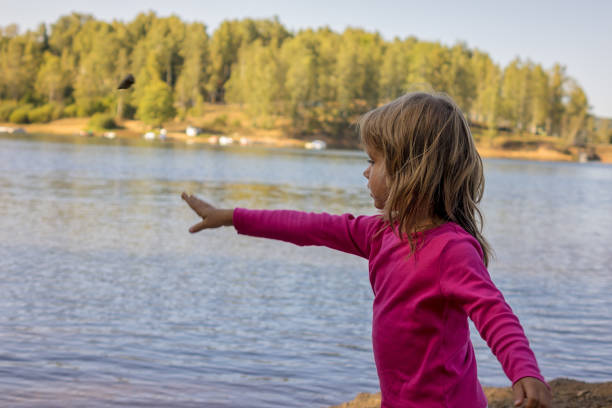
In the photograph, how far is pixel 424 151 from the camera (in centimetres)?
231

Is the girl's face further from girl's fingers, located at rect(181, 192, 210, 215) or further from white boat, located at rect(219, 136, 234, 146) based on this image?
white boat, located at rect(219, 136, 234, 146)

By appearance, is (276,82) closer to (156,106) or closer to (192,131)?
(192,131)

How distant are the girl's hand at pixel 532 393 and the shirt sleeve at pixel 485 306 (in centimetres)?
2

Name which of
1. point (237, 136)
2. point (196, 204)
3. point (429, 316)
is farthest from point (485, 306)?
point (237, 136)

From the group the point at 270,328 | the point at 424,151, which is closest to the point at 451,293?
the point at 424,151

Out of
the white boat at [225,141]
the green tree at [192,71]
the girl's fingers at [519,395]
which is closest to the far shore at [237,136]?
the white boat at [225,141]

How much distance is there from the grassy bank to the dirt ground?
106 m

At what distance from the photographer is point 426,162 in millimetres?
2314

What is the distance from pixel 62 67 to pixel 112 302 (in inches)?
5181

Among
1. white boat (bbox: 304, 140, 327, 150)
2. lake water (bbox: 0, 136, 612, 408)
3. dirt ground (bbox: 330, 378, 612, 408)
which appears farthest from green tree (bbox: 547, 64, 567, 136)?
dirt ground (bbox: 330, 378, 612, 408)

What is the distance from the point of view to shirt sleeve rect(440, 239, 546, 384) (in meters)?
1.85

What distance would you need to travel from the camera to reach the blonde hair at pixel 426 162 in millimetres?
2332

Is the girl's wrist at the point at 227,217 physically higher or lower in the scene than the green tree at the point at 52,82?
lower

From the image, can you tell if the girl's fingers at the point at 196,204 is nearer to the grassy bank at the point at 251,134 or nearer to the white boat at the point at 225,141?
the white boat at the point at 225,141
